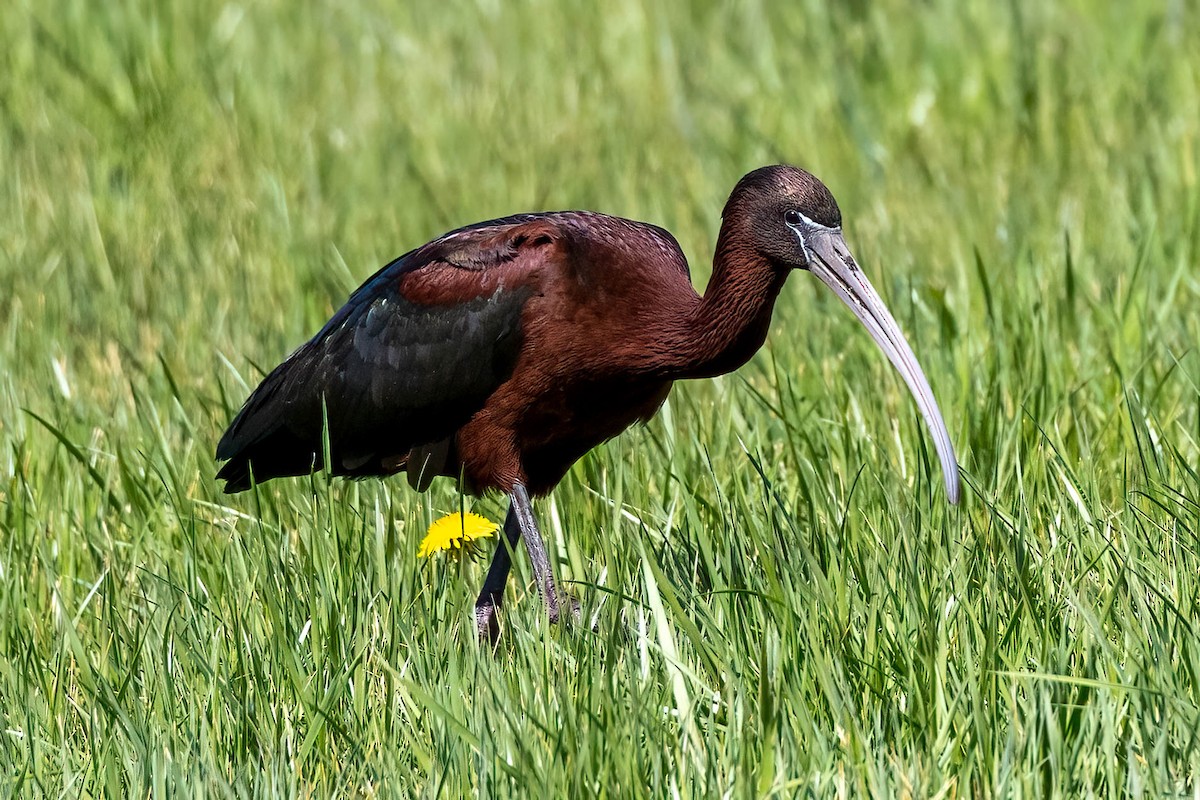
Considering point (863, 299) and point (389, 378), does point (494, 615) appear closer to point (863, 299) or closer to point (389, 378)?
point (389, 378)

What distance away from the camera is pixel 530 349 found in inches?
159

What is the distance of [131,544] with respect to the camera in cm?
411

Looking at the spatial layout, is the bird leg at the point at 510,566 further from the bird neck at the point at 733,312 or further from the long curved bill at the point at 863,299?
the long curved bill at the point at 863,299

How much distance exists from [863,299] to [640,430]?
101 centimetres

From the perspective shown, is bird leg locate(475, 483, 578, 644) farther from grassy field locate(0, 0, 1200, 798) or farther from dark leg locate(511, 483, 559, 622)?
grassy field locate(0, 0, 1200, 798)

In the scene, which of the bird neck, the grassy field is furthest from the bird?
the grassy field

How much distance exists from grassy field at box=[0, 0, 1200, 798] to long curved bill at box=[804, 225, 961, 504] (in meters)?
0.22

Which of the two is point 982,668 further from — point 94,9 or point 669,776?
point 94,9

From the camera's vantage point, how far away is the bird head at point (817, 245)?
3.73m

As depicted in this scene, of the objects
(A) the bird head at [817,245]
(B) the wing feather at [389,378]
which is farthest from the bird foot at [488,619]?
(A) the bird head at [817,245]

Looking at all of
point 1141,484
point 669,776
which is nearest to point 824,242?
point 1141,484

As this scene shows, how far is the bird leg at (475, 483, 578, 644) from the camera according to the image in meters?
3.78

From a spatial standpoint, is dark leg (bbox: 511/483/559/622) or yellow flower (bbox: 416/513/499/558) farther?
yellow flower (bbox: 416/513/499/558)

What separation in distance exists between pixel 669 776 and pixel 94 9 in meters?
6.21
